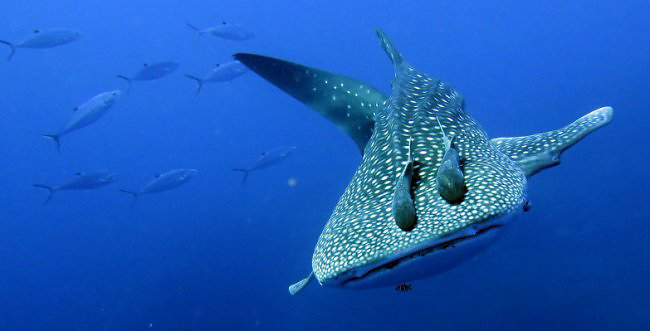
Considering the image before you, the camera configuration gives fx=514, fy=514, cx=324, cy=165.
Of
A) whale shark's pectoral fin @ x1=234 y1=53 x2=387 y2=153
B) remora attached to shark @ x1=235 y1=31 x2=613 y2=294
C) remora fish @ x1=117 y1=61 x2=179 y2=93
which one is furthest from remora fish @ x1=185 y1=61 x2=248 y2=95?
remora attached to shark @ x1=235 y1=31 x2=613 y2=294

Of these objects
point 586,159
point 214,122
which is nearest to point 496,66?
point 214,122

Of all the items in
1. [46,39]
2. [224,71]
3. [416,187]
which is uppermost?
[416,187]

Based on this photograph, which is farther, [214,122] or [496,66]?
[496,66]

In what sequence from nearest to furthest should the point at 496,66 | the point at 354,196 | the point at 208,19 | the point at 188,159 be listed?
the point at 354,196 → the point at 188,159 → the point at 496,66 → the point at 208,19

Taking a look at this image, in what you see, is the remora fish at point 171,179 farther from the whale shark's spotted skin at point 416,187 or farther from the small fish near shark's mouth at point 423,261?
the small fish near shark's mouth at point 423,261

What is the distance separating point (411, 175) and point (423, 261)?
0.68 meters

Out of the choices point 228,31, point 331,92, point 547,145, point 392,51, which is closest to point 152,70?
point 228,31

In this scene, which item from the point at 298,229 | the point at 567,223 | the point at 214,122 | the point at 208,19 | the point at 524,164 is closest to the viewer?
the point at 524,164

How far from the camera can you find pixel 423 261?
2.72 meters

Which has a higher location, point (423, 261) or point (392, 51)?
point (392, 51)

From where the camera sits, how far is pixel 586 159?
18984 millimetres

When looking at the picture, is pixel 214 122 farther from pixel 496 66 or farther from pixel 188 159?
pixel 496 66

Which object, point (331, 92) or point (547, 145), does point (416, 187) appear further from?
point (331, 92)

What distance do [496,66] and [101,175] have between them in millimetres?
66178
